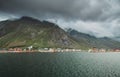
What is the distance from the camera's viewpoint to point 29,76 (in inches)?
4230

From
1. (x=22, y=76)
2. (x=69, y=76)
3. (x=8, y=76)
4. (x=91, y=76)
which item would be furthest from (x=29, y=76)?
(x=91, y=76)

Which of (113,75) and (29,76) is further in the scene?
(113,75)

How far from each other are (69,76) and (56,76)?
7.47m

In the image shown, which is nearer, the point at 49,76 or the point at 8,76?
the point at 8,76

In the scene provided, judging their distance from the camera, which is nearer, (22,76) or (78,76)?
(22,76)

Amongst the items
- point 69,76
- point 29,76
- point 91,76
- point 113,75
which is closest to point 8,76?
point 29,76

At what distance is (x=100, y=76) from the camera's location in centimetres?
11312

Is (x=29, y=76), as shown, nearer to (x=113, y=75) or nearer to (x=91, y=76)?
(x=91, y=76)

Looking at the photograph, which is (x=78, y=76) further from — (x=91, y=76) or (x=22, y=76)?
(x=22, y=76)

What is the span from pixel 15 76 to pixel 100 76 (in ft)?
155

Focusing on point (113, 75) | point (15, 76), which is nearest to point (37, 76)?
point (15, 76)

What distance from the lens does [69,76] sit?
11300cm

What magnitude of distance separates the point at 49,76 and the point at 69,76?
448 inches

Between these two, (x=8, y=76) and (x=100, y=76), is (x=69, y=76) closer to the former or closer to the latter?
(x=100, y=76)
